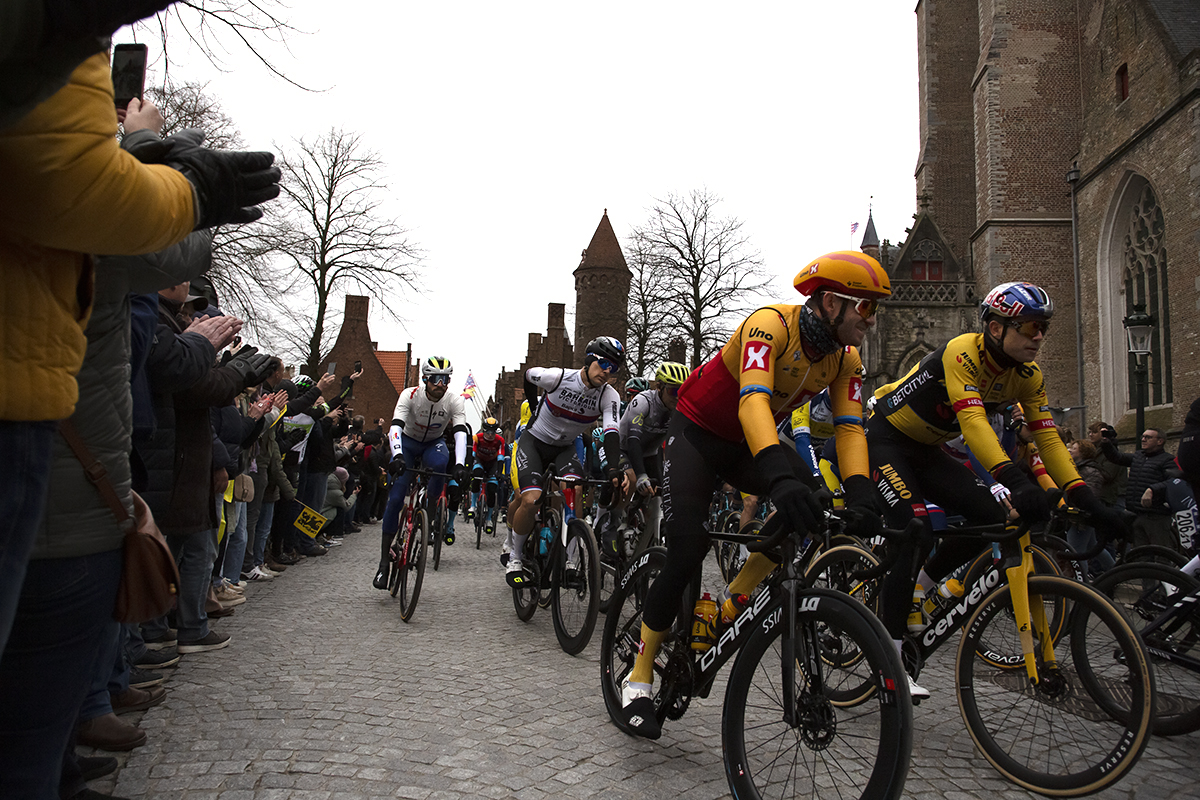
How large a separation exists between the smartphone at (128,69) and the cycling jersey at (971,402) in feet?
12.4

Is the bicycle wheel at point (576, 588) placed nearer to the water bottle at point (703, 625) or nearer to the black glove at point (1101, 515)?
the water bottle at point (703, 625)

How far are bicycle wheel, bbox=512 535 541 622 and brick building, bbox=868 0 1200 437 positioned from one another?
2084cm

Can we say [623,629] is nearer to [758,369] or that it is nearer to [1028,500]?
[758,369]

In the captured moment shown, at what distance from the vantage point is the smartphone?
294 cm

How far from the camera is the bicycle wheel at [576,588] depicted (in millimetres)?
5965

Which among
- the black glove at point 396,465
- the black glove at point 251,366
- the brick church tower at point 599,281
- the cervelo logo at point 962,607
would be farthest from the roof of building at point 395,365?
the cervelo logo at point 962,607

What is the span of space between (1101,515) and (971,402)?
80 centimetres

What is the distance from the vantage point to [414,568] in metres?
7.49

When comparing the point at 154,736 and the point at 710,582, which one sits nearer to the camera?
the point at 154,736

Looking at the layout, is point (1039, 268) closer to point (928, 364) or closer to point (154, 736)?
point (928, 364)

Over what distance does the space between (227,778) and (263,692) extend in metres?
Answer: 1.40

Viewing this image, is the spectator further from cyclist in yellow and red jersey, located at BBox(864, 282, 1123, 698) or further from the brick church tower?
the brick church tower

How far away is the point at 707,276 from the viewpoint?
137 feet

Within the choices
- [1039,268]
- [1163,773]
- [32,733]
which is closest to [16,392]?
[32,733]
